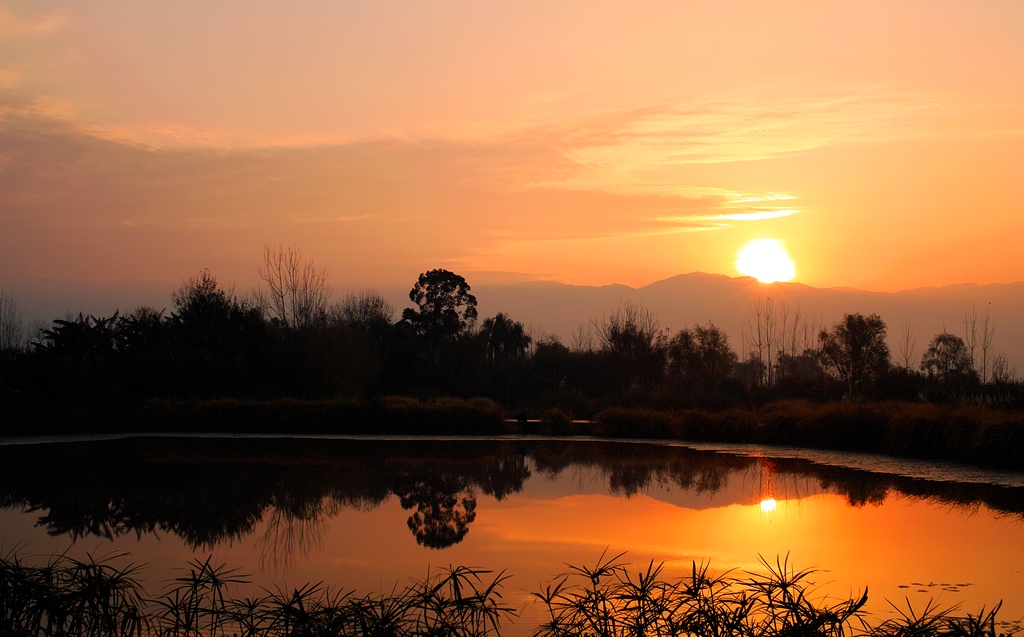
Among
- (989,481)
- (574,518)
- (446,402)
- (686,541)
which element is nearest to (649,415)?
(446,402)

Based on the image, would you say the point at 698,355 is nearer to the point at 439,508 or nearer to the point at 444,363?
the point at 444,363

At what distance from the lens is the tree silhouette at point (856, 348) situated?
32.6 metres

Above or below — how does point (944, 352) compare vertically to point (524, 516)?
above

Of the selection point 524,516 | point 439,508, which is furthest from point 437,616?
point 439,508

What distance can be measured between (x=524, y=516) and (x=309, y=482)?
4.13 meters

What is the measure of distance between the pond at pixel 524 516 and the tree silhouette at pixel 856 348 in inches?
690

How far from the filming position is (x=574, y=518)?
10.0 metres

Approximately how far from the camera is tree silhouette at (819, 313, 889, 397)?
32625mm

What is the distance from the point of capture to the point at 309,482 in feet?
41.9

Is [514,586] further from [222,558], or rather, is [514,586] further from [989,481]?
[989,481]

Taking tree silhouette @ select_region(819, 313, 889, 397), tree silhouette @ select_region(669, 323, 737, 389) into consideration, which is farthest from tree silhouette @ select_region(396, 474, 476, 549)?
tree silhouette @ select_region(819, 313, 889, 397)

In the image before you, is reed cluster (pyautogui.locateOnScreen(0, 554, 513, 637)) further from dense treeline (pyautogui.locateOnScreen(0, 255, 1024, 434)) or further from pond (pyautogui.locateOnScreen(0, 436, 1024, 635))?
dense treeline (pyautogui.locateOnScreen(0, 255, 1024, 434))

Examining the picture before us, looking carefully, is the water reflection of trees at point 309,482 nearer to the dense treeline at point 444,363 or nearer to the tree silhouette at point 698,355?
the dense treeline at point 444,363

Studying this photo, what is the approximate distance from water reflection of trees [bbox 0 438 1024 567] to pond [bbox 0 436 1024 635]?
0.06m
